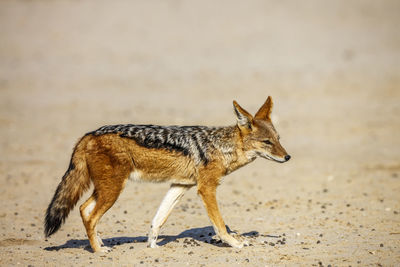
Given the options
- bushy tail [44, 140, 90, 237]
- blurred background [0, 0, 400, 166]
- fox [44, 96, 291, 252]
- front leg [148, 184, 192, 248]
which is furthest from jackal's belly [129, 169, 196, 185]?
blurred background [0, 0, 400, 166]

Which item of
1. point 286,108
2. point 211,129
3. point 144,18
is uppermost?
point 144,18

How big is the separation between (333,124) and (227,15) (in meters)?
15.5

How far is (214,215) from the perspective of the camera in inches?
311

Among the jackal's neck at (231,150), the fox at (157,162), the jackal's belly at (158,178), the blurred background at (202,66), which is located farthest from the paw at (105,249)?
the blurred background at (202,66)

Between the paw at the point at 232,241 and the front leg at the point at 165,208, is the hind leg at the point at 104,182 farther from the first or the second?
the paw at the point at 232,241

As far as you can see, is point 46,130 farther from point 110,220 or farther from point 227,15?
point 227,15

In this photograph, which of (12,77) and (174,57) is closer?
(12,77)

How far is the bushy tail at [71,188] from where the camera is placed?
7.71 m

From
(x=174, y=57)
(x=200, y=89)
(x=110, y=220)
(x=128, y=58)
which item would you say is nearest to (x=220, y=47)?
(x=174, y=57)

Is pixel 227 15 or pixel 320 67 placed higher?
pixel 227 15

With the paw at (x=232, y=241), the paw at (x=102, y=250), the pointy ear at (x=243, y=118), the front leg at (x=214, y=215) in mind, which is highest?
the pointy ear at (x=243, y=118)

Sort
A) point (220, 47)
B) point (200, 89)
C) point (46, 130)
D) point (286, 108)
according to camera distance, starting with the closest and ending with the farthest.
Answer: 1. point (46, 130)
2. point (286, 108)
3. point (200, 89)
4. point (220, 47)

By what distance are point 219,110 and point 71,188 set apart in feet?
39.4

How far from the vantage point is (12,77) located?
2353 cm
